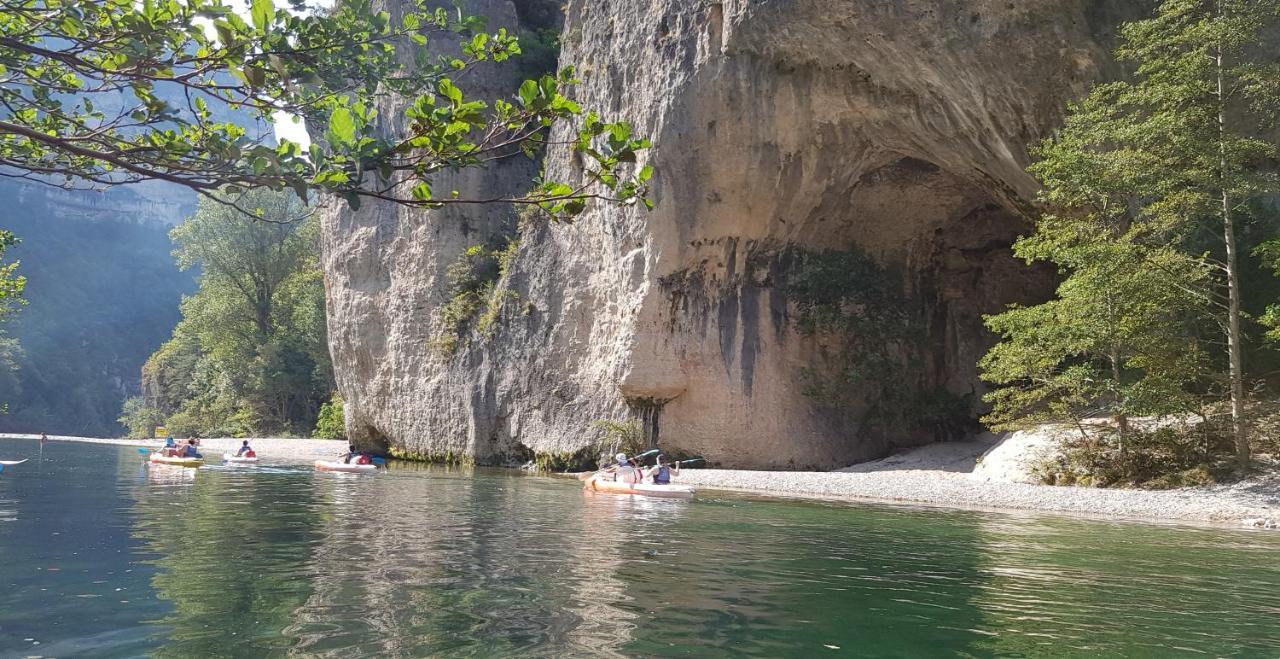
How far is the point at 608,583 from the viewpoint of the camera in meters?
7.58

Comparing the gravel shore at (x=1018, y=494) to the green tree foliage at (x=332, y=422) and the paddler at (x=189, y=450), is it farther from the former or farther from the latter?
the green tree foliage at (x=332, y=422)

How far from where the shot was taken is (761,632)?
19.4 feet

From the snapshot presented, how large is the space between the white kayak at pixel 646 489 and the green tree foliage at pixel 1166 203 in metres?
6.94

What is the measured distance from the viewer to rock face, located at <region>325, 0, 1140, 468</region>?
65.6ft

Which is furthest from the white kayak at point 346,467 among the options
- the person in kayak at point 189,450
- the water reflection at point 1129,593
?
the water reflection at point 1129,593

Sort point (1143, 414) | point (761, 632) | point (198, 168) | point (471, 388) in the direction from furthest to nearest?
point (471, 388) → point (1143, 414) → point (761, 632) → point (198, 168)

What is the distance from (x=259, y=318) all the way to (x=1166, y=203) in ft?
148

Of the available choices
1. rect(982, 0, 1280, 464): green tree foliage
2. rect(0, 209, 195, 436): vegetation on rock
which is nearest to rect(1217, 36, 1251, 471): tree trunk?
rect(982, 0, 1280, 464): green tree foliage

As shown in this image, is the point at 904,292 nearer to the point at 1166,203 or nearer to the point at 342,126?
the point at 1166,203

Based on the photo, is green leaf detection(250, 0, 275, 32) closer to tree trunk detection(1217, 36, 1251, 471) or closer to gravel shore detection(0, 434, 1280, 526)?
gravel shore detection(0, 434, 1280, 526)

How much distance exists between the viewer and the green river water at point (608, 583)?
18.3ft

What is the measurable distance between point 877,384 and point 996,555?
15.8 m

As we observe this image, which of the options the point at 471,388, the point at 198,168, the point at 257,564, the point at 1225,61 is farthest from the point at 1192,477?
the point at 471,388

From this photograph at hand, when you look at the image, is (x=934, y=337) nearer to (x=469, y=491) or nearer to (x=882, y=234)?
(x=882, y=234)
